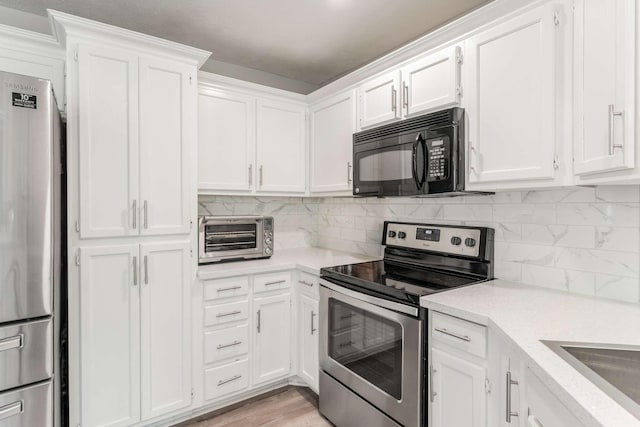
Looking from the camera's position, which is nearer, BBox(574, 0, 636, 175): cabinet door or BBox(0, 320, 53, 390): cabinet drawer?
BBox(574, 0, 636, 175): cabinet door

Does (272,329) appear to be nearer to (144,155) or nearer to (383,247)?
(383,247)

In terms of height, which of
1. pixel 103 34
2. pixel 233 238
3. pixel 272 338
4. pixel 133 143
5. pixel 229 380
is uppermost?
pixel 103 34

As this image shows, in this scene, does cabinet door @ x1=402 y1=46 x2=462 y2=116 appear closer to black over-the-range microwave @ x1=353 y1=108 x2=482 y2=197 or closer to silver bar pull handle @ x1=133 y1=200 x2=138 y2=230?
black over-the-range microwave @ x1=353 y1=108 x2=482 y2=197

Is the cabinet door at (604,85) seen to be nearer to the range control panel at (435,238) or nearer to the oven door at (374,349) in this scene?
the range control panel at (435,238)

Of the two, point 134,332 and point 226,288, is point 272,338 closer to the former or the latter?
point 226,288

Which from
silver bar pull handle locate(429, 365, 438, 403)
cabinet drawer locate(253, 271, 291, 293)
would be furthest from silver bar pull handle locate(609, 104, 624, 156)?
cabinet drawer locate(253, 271, 291, 293)

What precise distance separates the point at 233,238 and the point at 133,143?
36.2 inches

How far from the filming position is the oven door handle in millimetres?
1578

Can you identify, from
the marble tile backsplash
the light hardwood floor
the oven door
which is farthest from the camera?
the light hardwood floor

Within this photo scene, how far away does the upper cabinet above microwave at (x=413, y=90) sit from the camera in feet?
5.69

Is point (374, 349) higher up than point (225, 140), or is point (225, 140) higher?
point (225, 140)

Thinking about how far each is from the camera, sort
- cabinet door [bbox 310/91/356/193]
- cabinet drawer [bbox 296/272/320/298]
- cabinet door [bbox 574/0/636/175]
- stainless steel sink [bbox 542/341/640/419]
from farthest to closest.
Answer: cabinet door [bbox 310/91/356/193] → cabinet drawer [bbox 296/272/320/298] → cabinet door [bbox 574/0/636/175] → stainless steel sink [bbox 542/341/640/419]

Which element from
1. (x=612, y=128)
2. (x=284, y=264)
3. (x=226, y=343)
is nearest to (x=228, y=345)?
(x=226, y=343)

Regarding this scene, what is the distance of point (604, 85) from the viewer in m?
1.18
